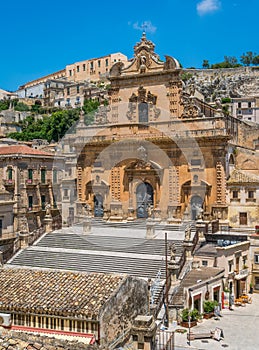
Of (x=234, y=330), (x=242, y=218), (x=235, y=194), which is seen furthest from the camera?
(x=235, y=194)

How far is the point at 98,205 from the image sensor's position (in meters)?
39.9

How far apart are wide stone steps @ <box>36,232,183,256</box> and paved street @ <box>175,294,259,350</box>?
5.65 m

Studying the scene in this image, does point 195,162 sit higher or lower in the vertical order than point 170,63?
lower

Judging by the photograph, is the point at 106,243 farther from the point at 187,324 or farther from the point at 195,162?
the point at 187,324

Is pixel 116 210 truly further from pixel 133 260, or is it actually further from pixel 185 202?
pixel 133 260

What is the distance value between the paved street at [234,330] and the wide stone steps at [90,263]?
4337mm

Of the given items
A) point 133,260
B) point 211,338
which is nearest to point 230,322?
point 211,338

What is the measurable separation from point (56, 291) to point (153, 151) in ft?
78.7

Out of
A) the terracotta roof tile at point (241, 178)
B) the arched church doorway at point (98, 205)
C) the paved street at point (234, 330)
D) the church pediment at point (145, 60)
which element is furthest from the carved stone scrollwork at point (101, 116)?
the paved street at point (234, 330)

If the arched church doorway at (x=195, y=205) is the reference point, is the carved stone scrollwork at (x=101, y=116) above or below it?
above

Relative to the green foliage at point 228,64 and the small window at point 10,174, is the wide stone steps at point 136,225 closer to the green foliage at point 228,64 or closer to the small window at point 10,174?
the small window at point 10,174

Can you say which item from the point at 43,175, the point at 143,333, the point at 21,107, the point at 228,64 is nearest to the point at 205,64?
the point at 228,64

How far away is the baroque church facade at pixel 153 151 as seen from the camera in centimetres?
3519

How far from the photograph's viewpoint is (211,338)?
68.9 feet
